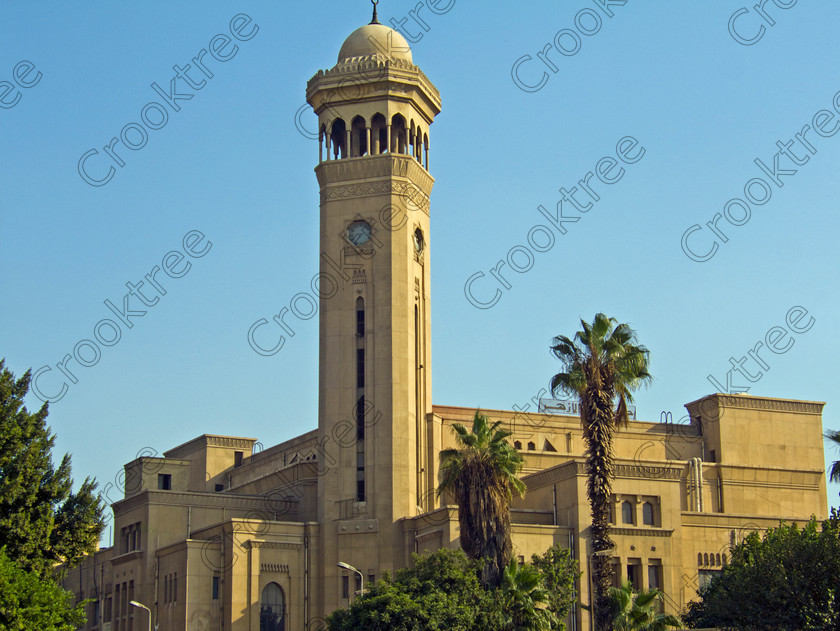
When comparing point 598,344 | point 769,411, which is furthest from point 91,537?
point 769,411

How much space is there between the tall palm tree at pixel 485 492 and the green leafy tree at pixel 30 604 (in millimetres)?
18434

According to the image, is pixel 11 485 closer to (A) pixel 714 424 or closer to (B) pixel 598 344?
(B) pixel 598 344

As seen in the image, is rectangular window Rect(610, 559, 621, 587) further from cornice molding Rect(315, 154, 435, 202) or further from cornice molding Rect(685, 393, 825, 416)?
cornice molding Rect(315, 154, 435, 202)

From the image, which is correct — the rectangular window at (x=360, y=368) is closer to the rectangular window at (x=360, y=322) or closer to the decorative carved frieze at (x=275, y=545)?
the rectangular window at (x=360, y=322)

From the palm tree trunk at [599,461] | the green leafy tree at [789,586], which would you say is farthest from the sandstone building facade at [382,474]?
the green leafy tree at [789,586]

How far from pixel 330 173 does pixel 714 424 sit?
28341 millimetres

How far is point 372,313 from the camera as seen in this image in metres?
76.4

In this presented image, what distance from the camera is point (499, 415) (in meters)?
82.0

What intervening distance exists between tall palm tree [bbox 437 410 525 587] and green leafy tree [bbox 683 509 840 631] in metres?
9.62

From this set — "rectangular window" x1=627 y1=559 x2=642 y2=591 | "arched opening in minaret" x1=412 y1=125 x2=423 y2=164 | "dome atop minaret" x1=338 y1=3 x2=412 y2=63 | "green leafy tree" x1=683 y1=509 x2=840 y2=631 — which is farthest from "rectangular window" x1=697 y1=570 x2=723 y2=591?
"dome atop minaret" x1=338 y1=3 x2=412 y2=63

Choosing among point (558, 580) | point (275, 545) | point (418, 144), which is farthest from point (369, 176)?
point (558, 580)

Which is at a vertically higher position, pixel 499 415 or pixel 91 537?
pixel 499 415

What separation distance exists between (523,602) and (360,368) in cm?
2431

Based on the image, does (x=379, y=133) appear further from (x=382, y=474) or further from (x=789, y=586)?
(x=789, y=586)
